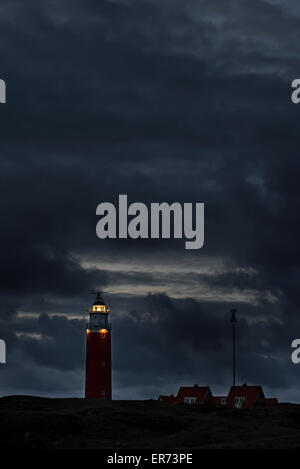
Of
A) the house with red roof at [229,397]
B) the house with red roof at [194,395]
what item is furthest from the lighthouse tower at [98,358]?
the house with red roof at [194,395]

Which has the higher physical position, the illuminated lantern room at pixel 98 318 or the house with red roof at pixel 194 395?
the illuminated lantern room at pixel 98 318

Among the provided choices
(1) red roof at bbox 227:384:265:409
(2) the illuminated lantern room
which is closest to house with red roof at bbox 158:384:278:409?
(1) red roof at bbox 227:384:265:409

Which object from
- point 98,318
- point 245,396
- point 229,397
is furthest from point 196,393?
point 98,318

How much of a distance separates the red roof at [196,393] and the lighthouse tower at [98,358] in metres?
29.0

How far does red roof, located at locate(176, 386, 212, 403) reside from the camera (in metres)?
138

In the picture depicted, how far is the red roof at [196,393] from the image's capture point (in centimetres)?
13784

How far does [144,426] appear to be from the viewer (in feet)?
Result: 276

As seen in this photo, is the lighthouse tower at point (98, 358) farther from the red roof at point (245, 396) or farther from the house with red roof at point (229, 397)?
the red roof at point (245, 396)

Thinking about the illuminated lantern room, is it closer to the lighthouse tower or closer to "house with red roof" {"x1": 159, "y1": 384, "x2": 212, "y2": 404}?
the lighthouse tower

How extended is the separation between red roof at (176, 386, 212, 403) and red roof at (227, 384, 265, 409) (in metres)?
3.57

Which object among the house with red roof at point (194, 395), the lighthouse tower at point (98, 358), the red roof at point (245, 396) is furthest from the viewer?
the house with red roof at point (194, 395)

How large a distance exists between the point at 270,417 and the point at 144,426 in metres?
18.3

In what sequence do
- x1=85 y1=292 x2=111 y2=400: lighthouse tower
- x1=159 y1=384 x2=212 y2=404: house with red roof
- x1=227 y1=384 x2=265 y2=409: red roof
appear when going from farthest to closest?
x1=159 y1=384 x2=212 y2=404: house with red roof → x1=227 y1=384 x2=265 y2=409: red roof → x1=85 y1=292 x2=111 y2=400: lighthouse tower
